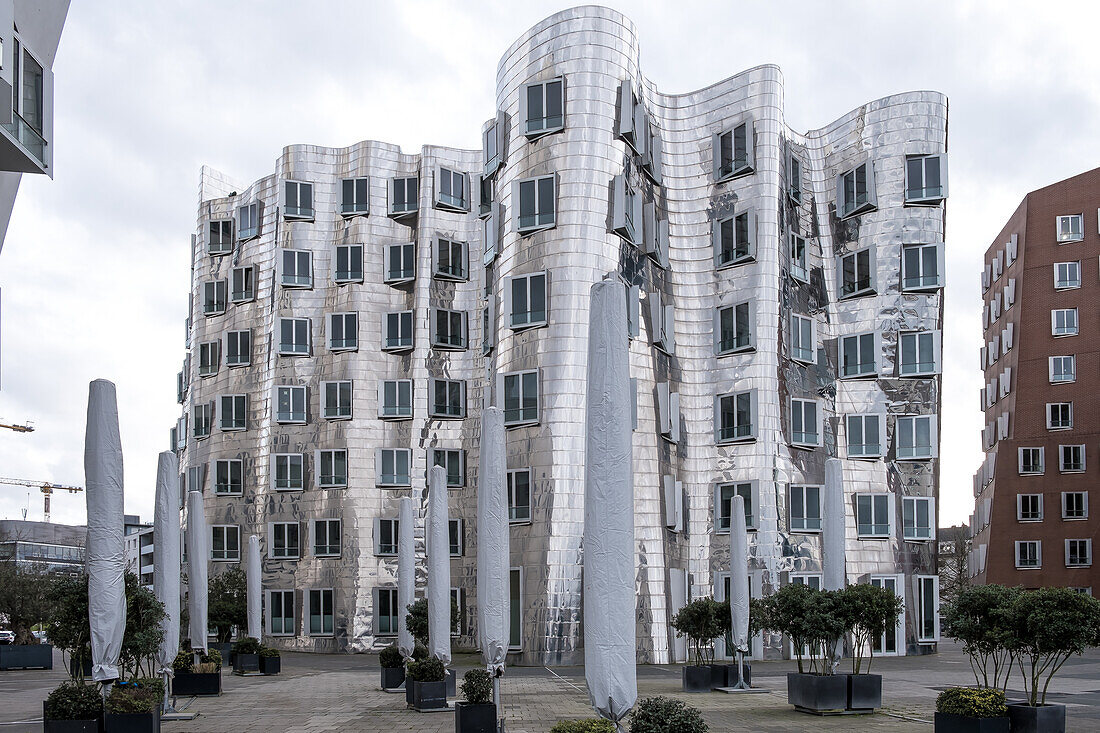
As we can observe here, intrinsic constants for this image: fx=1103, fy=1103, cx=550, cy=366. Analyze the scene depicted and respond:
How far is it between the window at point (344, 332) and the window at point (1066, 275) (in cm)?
4311

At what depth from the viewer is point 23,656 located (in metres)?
39.9

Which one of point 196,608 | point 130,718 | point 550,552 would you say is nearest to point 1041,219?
point 550,552

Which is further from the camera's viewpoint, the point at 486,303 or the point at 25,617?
the point at 486,303

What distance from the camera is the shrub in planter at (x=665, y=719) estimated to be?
1133 cm

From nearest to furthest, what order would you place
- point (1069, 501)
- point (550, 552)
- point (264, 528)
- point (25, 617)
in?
point (550, 552) < point (25, 617) < point (264, 528) < point (1069, 501)

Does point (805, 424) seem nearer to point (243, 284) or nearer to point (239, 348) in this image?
point (239, 348)

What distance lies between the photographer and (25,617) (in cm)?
4241

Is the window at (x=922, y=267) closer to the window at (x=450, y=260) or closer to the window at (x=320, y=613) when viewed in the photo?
the window at (x=450, y=260)

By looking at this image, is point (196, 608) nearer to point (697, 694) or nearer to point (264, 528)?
point (697, 694)

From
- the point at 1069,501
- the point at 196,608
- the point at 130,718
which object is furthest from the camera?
the point at 1069,501

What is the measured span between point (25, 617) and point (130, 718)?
3051 cm

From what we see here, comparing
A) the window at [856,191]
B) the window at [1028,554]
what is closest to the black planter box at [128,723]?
the window at [856,191]

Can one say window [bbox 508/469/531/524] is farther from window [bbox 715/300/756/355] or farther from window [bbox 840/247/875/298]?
window [bbox 840/247/875/298]

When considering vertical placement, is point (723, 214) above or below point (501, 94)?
below
